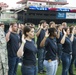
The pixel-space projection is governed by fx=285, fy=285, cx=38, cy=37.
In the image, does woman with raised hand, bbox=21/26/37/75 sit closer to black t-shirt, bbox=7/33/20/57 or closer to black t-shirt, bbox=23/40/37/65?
black t-shirt, bbox=23/40/37/65

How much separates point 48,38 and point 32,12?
4364 cm

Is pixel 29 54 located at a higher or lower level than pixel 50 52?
higher

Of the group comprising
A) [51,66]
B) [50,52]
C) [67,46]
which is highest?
[50,52]

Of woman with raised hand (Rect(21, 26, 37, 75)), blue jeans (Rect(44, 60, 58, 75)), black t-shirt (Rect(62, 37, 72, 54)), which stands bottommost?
blue jeans (Rect(44, 60, 58, 75))

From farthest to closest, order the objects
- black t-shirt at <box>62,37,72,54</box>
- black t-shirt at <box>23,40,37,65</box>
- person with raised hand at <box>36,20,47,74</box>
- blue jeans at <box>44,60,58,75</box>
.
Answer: person with raised hand at <box>36,20,47,74</box>, black t-shirt at <box>62,37,72,54</box>, blue jeans at <box>44,60,58,75</box>, black t-shirt at <box>23,40,37,65</box>

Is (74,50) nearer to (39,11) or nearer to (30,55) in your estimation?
(30,55)

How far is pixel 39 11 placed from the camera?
50469 millimetres

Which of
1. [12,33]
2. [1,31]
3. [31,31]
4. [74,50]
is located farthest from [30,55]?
[74,50]

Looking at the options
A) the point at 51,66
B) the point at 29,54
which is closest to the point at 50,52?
the point at 51,66

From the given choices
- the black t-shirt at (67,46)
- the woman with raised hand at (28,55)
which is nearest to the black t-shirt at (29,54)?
the woman with raised hand at (28,55)

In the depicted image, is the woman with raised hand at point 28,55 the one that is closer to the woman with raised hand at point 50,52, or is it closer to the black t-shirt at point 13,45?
the woman with raised hand at point 50,52

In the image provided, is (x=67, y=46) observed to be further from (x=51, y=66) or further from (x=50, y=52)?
(x=51, y=66)

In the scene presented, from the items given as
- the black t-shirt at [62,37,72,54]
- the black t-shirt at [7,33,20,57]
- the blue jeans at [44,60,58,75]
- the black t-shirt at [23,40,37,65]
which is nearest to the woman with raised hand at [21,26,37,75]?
the black t-shirt at [23,40,37,65]

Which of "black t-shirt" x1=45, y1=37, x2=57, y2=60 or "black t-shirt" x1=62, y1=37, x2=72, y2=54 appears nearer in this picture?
"black t-shirt" x1=45, y1=37, x2=57, y2=60
